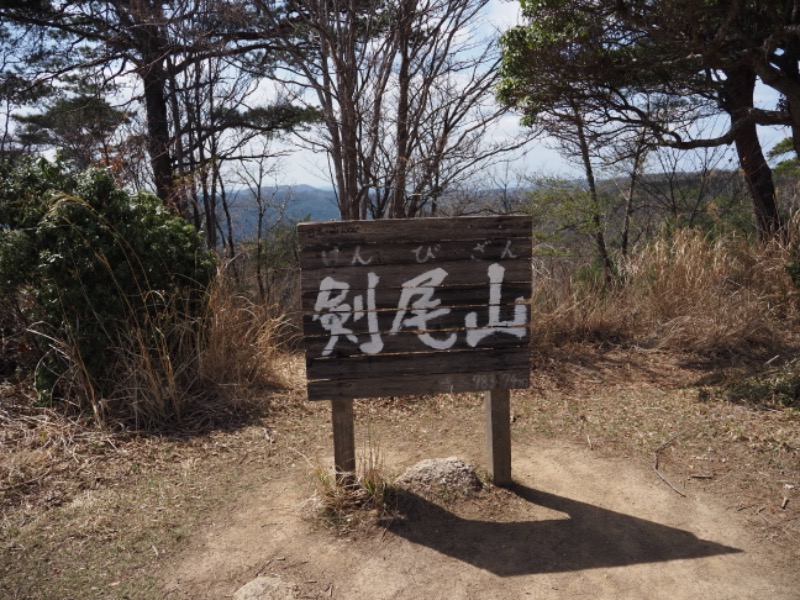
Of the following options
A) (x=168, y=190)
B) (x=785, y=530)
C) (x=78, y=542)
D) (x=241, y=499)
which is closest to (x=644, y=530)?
(x=785, y=530)

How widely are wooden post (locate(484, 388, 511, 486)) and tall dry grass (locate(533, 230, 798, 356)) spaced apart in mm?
2721

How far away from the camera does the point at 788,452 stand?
3.78 m

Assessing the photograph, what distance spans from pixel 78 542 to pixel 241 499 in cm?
79

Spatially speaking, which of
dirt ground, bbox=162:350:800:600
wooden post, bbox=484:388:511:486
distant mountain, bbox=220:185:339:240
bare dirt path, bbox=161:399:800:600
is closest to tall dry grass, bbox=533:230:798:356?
dirt ground, bbox=162:350:800:600

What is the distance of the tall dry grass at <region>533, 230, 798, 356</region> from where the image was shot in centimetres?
583

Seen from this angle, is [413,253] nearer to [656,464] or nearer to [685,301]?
[656,464]

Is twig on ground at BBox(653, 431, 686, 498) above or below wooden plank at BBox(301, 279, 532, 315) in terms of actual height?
below

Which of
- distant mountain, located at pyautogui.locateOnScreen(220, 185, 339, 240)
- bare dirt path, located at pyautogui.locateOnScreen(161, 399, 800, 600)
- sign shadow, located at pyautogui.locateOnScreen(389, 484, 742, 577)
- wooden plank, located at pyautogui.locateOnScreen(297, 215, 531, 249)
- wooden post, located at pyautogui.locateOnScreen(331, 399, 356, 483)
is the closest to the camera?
bare dirt path, located at pyautogui.locateOnScreen(161, 399, 800, 600)

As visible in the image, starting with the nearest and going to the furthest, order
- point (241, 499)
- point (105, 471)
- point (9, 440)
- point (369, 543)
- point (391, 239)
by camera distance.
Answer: point (369, 543), point (391, 239), point (241, 499), point (105, 471), point (9, 440)

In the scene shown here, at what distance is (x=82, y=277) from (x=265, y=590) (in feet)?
9.30

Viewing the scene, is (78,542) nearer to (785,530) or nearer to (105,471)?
(105,471)

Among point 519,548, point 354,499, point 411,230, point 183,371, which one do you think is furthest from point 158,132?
point 519,548

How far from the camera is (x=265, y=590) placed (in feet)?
8.43

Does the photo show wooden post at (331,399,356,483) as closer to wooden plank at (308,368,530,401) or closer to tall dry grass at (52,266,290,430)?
wooden plank at (308,368,530,401)
